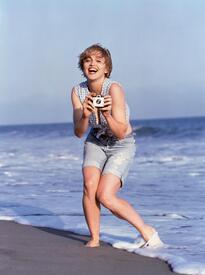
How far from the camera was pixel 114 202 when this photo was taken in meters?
5.00

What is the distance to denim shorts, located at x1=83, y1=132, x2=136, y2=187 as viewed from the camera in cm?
507

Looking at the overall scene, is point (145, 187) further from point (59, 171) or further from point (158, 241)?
point (158, 241)

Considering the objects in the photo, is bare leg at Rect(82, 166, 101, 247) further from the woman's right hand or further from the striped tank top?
the woman's right hand

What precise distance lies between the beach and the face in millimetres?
1274

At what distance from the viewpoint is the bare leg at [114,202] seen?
498 centimetres

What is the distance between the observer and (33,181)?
1145 centimetres

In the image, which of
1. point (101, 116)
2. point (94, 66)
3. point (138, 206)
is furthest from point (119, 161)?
point (138, 206)

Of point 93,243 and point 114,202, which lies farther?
point 93,243

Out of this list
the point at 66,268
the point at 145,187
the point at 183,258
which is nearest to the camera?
the point at 66,268

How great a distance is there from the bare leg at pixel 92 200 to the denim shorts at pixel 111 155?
0.06 meters

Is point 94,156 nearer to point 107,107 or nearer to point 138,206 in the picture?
point 107,107

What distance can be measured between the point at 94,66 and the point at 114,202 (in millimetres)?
1002

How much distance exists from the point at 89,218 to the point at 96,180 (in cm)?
30

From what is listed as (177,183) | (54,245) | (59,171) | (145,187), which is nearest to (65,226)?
(54,245)
